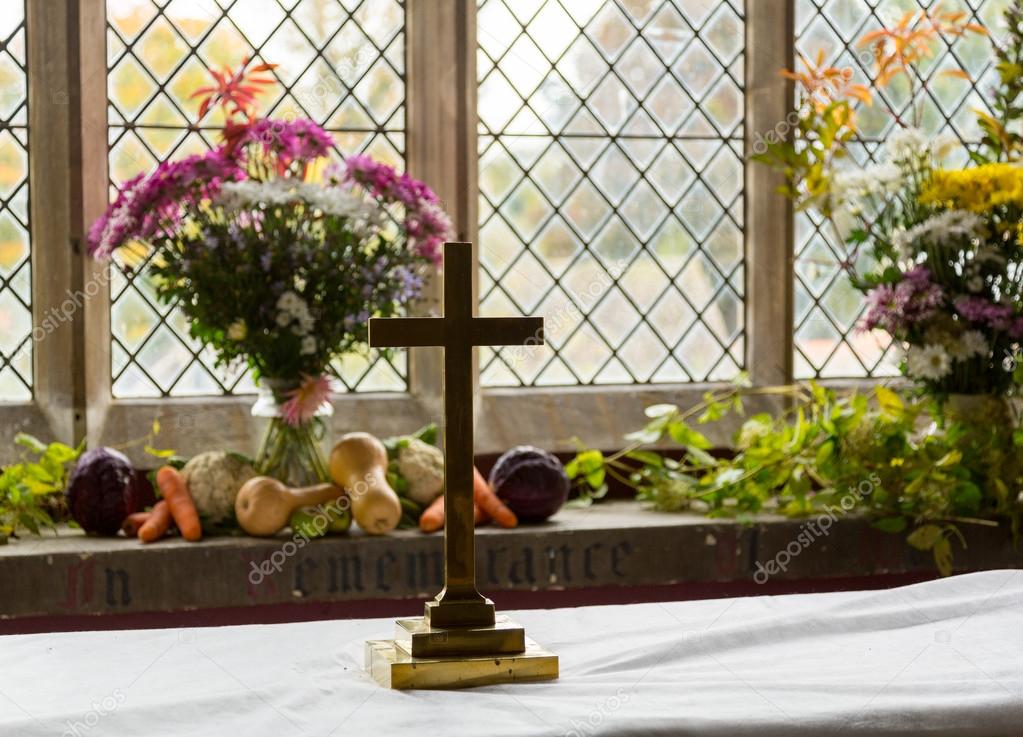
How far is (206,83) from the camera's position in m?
3.65

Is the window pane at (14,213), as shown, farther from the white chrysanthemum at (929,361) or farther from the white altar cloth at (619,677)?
the white chrysanthemum at (929,361)

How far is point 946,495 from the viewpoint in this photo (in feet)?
10.9

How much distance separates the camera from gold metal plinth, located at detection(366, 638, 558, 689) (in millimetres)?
1558

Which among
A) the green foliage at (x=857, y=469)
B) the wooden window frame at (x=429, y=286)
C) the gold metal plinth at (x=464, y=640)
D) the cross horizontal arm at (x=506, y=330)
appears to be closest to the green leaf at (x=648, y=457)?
the green foliage at (x=857, y=469)

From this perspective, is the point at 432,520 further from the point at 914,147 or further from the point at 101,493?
the point at 914,147

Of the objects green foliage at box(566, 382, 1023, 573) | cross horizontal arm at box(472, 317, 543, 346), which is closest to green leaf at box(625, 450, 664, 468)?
green foliage at box(566, 382, 1023, 573)

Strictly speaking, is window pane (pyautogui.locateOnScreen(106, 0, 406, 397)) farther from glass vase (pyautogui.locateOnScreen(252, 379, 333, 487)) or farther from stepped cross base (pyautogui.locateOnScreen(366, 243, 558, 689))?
stepped cross base (pyautogui.locateOnScreen(366, 243, 558, 689))

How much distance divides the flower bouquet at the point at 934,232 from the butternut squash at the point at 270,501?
4.89 feet

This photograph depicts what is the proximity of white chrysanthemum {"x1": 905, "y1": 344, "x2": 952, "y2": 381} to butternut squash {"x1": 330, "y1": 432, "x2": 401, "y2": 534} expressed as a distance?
1.36 m

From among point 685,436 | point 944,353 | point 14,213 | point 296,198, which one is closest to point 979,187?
point 944,353

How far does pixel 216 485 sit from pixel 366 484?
342 mm

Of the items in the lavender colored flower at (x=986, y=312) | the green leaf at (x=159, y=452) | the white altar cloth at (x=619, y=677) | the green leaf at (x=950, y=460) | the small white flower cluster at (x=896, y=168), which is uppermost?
the small white flower cluster at (x=896, y=168)

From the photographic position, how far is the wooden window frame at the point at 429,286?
343cm

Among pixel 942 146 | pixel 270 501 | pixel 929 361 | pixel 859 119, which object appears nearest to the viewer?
pixel 270 501
